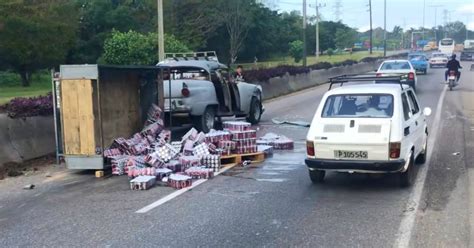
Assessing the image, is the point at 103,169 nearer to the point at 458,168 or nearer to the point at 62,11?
the point at 458,168

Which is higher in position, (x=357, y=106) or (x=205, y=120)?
(x=357, y=106)

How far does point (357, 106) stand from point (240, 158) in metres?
2.95

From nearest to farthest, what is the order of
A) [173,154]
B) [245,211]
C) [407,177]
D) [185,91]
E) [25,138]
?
1. [245,211]
2. [407,177]
3. [173,154]
4. [25,138]
5. [185,91]

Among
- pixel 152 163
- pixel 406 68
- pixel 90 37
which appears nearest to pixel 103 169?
pixel 152 163

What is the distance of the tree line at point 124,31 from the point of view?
37141 mm

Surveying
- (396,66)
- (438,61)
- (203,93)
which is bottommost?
(203,93)

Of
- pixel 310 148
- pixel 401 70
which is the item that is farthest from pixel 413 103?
pixel 401 70

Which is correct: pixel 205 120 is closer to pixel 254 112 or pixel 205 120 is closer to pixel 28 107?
pixel 254 112

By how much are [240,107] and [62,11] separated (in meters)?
35.0

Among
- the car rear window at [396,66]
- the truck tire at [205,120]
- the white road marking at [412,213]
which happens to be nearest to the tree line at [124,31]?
the car rear window at [396,66]

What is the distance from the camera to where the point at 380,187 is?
871 cm

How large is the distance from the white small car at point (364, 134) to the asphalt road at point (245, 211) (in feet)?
1.34

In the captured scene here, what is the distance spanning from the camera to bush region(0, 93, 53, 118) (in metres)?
11.4

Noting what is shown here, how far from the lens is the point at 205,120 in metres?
14.8
